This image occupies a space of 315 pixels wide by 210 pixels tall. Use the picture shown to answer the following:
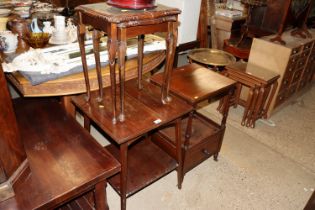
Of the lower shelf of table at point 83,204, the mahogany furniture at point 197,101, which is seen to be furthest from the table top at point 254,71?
the lower shelf of table at point 83,204

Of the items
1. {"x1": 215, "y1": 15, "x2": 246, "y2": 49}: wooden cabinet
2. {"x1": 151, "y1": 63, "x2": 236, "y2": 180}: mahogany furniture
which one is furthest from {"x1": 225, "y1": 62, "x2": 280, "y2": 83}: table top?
{"x1": 215, "y1": 15, "x2": 246, "y2": 49}: wooden cabinet

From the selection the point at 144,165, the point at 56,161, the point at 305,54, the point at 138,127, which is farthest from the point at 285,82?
the point at 56,161

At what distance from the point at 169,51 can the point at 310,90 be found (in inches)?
112

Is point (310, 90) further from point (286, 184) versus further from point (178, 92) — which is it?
point (178, 92)

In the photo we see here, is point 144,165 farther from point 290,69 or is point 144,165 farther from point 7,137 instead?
point 290,69

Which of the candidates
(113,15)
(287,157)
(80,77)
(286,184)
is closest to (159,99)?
(80,77)

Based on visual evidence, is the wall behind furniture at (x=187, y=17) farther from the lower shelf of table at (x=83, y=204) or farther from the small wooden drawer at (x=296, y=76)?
→ the lower shelf of table at (x=83, y=204)

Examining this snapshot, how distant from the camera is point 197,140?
1670 millimetres

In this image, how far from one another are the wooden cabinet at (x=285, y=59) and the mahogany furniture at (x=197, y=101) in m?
0.98

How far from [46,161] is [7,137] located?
241 millimetres

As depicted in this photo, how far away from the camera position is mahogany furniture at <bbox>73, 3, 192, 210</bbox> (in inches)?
37.2

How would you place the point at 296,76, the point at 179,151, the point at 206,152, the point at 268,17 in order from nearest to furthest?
the point at 179,151, the point at 206,152, the point at 296,76, the point at 268,17

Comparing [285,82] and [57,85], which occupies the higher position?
[57,85]

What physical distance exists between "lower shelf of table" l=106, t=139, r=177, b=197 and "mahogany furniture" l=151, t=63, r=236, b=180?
0.08 m
